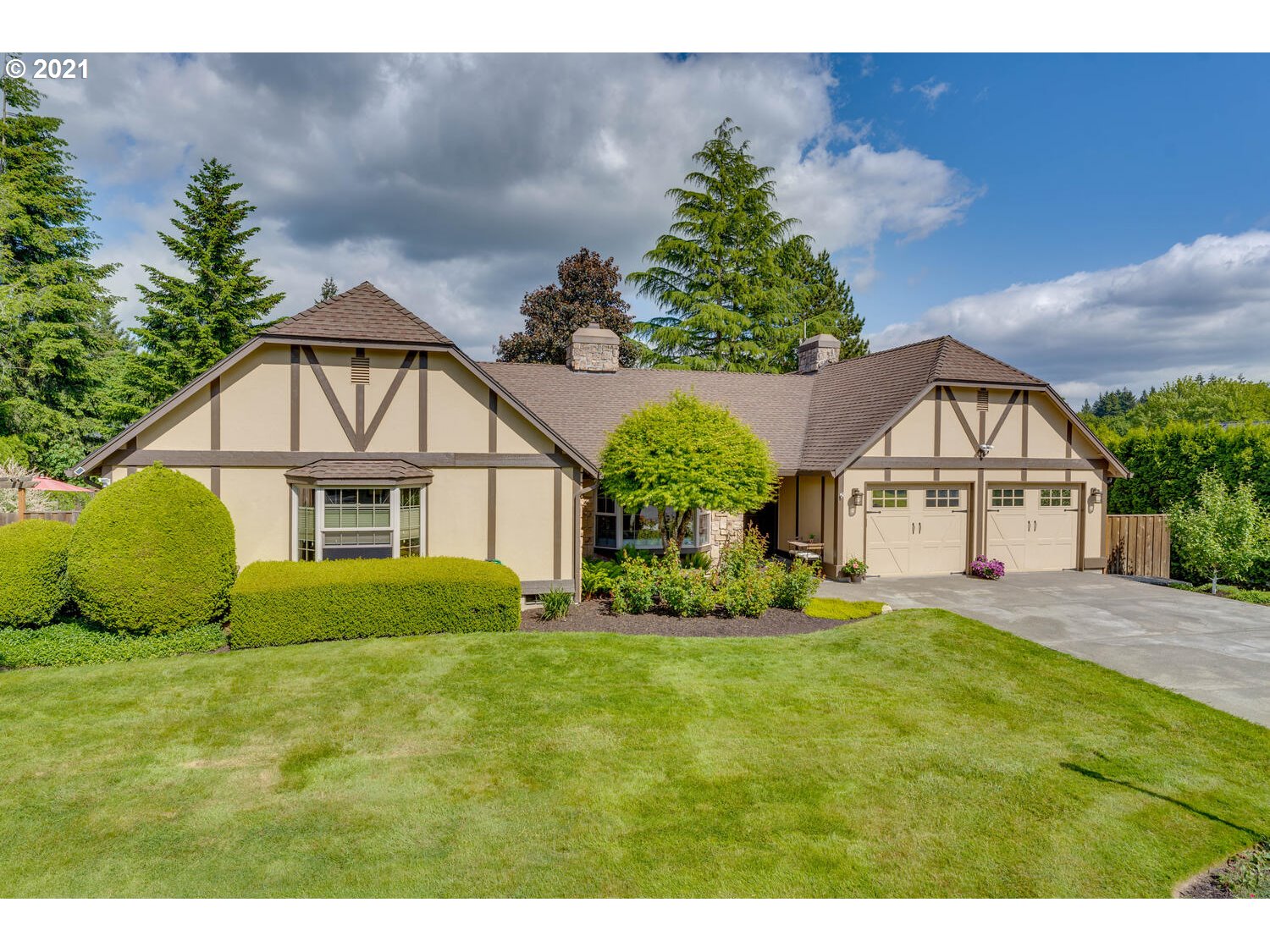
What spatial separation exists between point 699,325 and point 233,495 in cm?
2114

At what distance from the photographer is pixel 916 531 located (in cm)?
1639

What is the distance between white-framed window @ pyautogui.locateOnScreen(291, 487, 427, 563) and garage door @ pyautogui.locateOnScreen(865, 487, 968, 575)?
1141cm

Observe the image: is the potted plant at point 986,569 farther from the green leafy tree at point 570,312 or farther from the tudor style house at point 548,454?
the green leafy tree at point 570,312

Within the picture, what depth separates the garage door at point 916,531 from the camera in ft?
52.9

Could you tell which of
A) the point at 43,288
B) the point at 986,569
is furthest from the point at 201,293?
the point at 986,569

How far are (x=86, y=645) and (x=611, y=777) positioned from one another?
844cm

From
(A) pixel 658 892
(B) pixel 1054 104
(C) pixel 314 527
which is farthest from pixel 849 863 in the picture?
(B) pixel 1054 104

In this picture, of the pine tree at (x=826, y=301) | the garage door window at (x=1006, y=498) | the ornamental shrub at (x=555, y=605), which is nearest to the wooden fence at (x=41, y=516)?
the ornamental shrub at (x=555, y=605)

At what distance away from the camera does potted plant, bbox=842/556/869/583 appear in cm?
1522

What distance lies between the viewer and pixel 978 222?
1584 cm

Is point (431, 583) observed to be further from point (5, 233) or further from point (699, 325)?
point (5, 233)

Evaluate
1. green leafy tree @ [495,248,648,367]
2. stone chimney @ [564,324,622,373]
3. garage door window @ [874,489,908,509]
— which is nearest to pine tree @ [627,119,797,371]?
green leafy tree @ [495,248,648,367]

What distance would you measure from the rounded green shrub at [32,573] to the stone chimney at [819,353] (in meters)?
20.2

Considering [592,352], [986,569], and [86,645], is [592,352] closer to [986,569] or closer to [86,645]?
[986,569]
